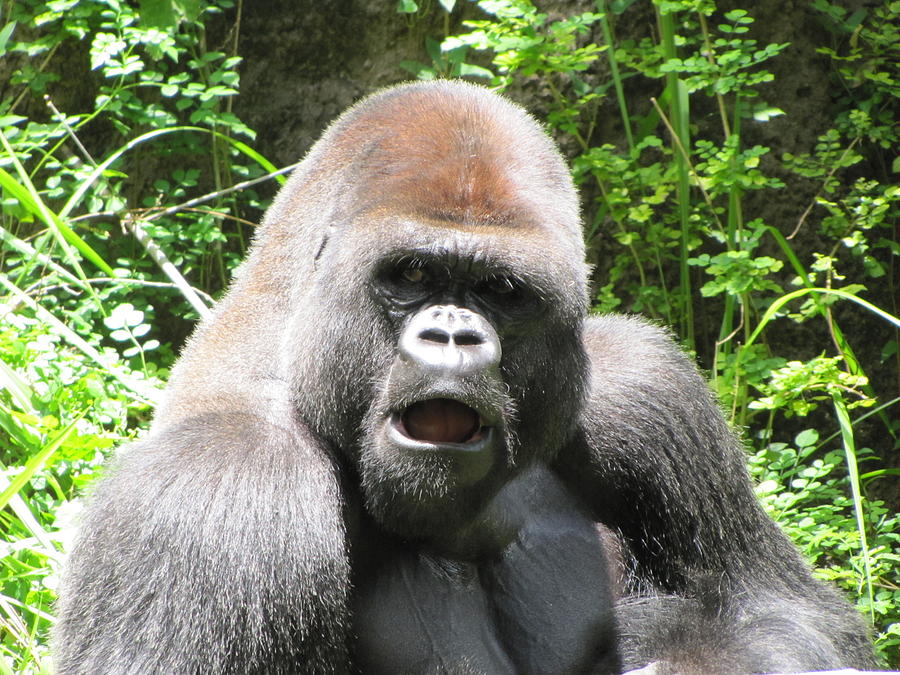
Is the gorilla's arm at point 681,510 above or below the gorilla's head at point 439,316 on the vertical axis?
below

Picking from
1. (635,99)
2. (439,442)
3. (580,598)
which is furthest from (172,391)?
(635,99)

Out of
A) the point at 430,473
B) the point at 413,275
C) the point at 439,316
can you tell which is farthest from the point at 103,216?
the point at 430,473

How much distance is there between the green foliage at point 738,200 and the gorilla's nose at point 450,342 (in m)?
1.66

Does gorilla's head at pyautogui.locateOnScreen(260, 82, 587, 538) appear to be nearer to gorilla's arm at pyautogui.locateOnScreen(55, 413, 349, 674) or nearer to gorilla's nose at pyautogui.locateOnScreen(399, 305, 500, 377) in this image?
gorilla's nose at pyautogui.locateOnScreen(399, 305, 500, 377)

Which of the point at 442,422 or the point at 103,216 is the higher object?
the point at 442,422

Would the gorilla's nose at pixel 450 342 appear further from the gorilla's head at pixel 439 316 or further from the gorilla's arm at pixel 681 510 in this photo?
the gorilla's arm at pixel 681 510

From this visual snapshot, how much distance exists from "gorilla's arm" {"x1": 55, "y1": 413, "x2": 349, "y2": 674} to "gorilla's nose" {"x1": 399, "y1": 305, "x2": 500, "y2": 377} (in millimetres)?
370

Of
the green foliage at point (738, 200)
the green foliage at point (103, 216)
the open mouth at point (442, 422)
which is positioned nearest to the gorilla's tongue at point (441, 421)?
the open mouth at point (442, 422)

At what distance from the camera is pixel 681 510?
3.20 metres

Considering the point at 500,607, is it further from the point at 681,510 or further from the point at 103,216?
the point at 103,216

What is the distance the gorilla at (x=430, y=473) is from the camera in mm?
2482

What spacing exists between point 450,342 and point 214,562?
0.64 meters

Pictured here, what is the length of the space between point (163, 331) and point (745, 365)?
2.32m

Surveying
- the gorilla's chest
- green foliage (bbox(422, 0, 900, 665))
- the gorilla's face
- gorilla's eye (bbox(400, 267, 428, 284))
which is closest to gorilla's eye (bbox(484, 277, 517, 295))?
the gorilla's face
